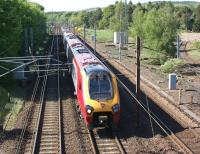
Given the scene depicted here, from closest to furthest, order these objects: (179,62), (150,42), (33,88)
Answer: (33,88) < (179,62) < (150,42)

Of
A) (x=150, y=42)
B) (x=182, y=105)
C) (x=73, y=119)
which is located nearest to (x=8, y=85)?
(x=73, y=119)

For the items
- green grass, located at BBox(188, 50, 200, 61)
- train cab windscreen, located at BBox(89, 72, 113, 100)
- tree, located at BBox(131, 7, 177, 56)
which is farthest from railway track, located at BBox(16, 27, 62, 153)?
green grass, located at BBox(188, 50, 200, 61)

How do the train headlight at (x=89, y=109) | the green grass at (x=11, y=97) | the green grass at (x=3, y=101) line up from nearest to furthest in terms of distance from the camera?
the train headlight at (x=89, y=109)
the green grass at (x=3, y=101)
the green grass at (x=11, y=97)

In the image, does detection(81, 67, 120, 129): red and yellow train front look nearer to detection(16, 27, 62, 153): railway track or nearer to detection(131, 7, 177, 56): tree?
detection(16, 27, 62, 153): railway track

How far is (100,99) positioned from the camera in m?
23.1

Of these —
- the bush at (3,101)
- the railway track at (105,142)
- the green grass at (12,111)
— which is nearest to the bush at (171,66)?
the bush at (3,101)

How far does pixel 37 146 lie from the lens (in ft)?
71.7

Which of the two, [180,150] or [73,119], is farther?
[73,119]

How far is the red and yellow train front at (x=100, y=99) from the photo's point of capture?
22.7m

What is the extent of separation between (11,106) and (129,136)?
11.3 meters

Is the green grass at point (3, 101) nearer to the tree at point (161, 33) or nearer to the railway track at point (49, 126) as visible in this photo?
the railway track at point (49, 126)

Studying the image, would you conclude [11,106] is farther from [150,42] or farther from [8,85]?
[150,42]

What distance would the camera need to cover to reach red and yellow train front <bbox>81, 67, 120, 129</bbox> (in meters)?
22.7

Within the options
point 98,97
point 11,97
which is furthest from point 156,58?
point 98,97
